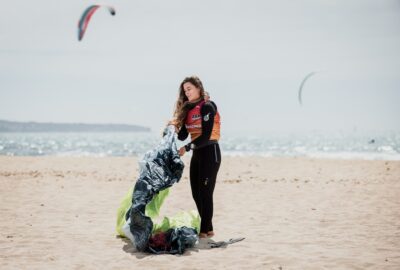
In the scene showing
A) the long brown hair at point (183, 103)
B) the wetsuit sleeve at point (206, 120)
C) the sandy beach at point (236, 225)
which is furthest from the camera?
the long brown hair at point (183, 103)

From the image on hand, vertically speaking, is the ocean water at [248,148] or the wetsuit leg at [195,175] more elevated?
the wetsuit leg at [195,175]

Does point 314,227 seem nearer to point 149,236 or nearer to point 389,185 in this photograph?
point 149,236

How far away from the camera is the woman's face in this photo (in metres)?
5.80

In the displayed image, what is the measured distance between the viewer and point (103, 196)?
34.7 ft

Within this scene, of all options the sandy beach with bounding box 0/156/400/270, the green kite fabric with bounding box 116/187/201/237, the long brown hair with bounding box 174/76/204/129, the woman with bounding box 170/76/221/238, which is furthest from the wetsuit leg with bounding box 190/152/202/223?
the sandy beach with bounding box 0/156/400/270

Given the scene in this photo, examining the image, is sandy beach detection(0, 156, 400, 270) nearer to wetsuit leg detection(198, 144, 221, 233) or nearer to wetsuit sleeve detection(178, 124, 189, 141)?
wetsuit leg detection(198, 144, 221, 233)

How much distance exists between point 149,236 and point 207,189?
0.94 meters

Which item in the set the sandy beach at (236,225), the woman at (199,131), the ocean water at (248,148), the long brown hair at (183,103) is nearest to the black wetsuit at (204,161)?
the woman at (199,131)

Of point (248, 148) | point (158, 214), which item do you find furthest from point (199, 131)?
point (248, 148)

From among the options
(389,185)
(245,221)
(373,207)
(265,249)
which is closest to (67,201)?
(245,221)

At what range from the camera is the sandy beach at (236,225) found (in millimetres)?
5141

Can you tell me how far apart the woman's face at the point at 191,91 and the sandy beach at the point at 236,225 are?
1.82 m

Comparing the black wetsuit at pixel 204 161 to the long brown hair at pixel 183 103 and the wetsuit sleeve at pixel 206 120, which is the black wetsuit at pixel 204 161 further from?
the long brown hair at pixel 183 103

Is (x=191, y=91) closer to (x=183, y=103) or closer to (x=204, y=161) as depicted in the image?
(x=183, y=103)
